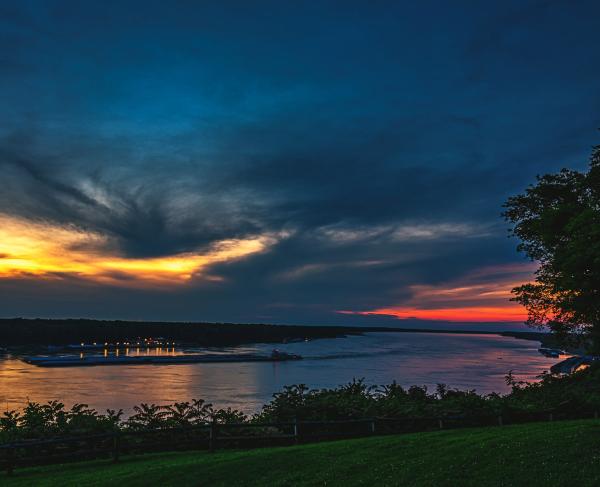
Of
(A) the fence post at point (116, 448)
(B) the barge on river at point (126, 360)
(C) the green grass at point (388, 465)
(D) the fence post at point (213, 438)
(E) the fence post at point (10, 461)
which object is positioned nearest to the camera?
(C) the green grass at point (388, 465)

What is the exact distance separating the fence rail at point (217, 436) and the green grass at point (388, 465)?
0.61 m

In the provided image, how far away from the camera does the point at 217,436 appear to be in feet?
63.2

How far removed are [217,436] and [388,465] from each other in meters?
8.22

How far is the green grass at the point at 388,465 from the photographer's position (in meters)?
11.4

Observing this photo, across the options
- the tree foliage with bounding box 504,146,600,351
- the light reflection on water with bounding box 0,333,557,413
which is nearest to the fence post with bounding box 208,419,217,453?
the tree foliage with bounding box 504,146,600,351

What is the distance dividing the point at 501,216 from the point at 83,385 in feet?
191

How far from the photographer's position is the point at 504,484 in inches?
426

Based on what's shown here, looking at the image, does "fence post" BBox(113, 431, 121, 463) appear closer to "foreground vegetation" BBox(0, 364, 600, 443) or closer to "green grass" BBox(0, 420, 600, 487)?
"green grass" BBox(0, 420, 600, 487)

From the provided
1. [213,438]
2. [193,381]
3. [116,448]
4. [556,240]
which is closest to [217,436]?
[213,438]

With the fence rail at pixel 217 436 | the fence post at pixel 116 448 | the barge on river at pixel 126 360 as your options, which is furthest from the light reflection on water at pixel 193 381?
the fence post at pixel 116 448

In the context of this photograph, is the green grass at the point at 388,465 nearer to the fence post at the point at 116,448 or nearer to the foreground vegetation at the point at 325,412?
the fence post at the point at 116,448

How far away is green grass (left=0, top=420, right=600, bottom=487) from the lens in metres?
11.4

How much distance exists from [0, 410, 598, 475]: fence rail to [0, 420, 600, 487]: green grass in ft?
2.01

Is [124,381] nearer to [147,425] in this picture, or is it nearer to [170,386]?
[170,386]
